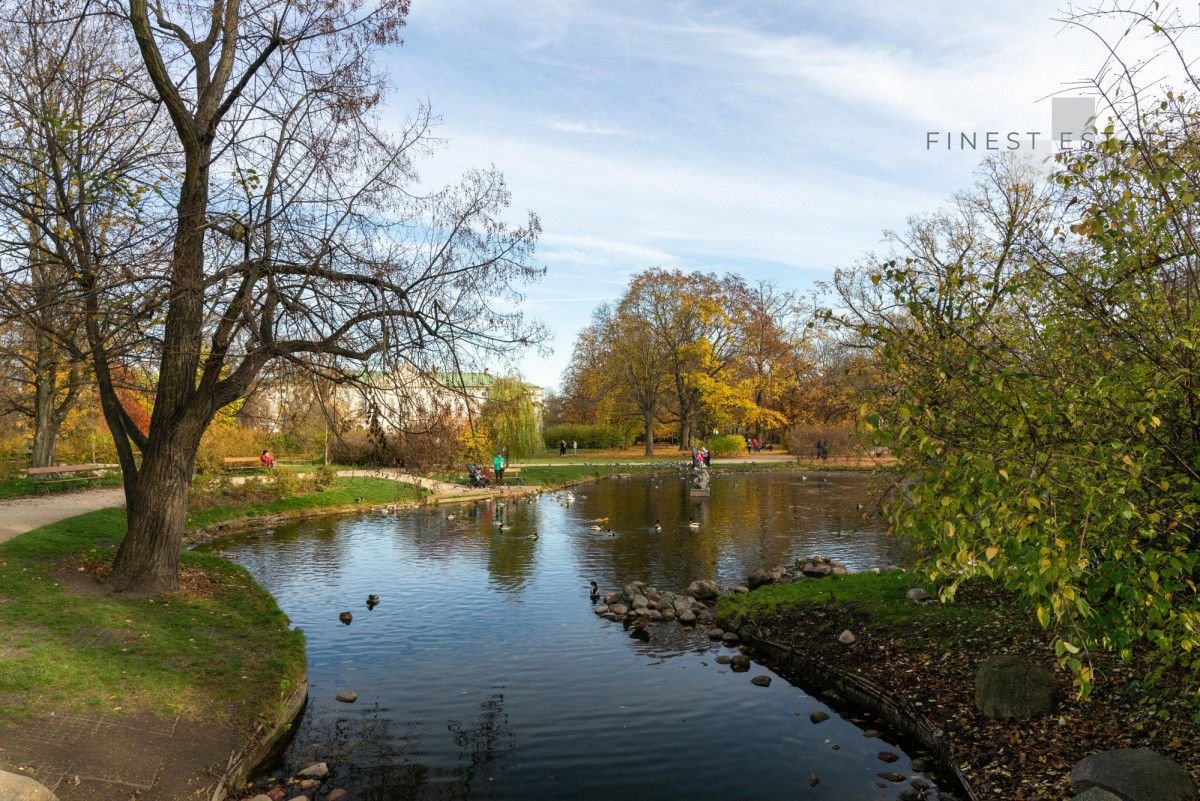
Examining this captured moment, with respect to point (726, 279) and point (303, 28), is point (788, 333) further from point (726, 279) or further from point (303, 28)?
point (303, 28)

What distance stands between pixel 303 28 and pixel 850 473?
37.1m

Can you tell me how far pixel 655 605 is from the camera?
44.3 ft

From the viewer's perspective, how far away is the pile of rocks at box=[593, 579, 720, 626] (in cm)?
1314

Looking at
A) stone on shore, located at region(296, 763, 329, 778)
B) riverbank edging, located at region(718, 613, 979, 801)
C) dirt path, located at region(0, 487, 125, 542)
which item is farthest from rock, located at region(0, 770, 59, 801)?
dirt path, located at region(0, 487, 125, 542)

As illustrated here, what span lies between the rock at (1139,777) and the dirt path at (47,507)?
52.3 feet

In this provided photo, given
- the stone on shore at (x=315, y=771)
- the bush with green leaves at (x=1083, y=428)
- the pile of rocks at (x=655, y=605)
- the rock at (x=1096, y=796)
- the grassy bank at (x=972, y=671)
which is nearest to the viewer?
the bush with green leaves at (x=1083, y=428)

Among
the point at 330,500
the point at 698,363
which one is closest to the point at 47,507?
the point at 330,500

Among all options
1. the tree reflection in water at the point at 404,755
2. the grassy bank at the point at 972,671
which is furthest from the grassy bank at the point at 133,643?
the grassy bank at the point at 972,671

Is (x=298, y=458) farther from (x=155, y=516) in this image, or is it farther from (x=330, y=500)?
(x=155, y=516)

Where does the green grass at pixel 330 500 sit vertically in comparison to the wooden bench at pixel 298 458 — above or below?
below

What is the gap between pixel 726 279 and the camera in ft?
181

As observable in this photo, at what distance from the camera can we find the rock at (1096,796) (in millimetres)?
5434

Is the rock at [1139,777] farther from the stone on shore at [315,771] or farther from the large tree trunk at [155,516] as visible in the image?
the large tree trunk at [155,516]

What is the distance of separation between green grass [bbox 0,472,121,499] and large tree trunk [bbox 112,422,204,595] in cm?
1376
